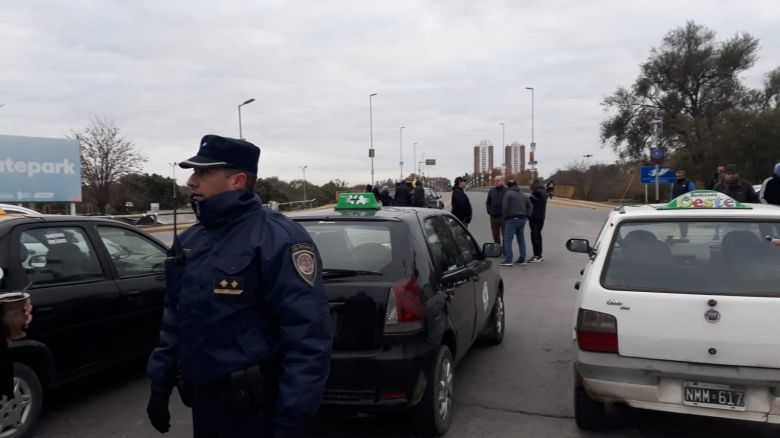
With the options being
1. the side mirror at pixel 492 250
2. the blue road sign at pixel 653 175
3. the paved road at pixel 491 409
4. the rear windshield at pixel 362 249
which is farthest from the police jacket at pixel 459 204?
the blue road sign at pixel 653 175

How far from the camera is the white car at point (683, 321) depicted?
3254mm

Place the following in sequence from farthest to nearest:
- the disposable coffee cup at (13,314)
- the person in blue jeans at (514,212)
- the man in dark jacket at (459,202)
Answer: the man in dark jacket at (459,202) → the person in blue jeans at (514,212) → the disposable coffee cup at (13,314)

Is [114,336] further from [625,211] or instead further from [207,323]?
[625,211]

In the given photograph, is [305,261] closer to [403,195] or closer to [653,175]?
[403,195]

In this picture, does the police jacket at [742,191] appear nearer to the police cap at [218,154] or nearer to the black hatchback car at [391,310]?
the black hatchback car at [391,310]

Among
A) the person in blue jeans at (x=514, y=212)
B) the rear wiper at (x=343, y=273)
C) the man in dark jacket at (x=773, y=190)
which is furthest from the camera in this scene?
the person in blue jeans at (x=514, y=212)

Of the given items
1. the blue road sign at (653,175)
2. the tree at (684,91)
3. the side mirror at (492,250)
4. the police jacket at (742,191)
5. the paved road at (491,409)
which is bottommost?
the paved road at (491,409)

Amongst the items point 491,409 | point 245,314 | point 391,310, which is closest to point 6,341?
point 245,314

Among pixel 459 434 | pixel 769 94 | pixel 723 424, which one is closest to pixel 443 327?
pixel 459 434

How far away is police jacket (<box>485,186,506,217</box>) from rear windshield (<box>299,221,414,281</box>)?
26.5 ft

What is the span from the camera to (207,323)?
2023 millimetres

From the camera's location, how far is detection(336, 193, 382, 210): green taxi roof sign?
15.2 feet

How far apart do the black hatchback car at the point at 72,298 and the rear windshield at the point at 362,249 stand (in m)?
1.70

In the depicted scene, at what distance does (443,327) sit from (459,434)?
739mm
